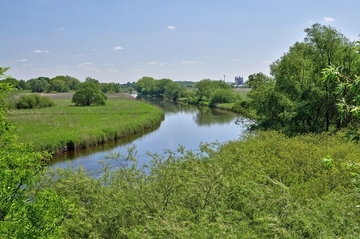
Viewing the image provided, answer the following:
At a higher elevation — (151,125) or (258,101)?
(258,101)

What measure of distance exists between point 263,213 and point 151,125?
34962mm

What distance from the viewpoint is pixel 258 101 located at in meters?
28.6

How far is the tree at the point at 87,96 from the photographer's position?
63.2m

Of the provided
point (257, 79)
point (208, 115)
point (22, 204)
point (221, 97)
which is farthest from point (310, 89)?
point (221, 97)

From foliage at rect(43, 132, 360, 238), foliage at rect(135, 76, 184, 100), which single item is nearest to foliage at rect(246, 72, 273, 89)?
foliage at rect(43, 132, 360, 238)

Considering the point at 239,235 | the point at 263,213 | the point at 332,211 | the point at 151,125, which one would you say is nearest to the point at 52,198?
the point at 239,235

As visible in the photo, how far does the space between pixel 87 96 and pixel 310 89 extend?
162ft

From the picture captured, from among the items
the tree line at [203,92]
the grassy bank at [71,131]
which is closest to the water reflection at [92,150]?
the grassy bank at [71,131]

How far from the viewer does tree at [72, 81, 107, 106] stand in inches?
2490

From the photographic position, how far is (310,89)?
2330 centimetres

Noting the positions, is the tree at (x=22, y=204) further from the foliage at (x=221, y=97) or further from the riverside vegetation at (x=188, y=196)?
the foliage at (x=221, y=97)

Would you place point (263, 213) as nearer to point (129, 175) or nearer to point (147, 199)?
point (147, 199)

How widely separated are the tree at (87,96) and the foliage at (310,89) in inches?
1773

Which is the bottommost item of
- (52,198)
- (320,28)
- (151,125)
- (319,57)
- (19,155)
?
(151,125)
